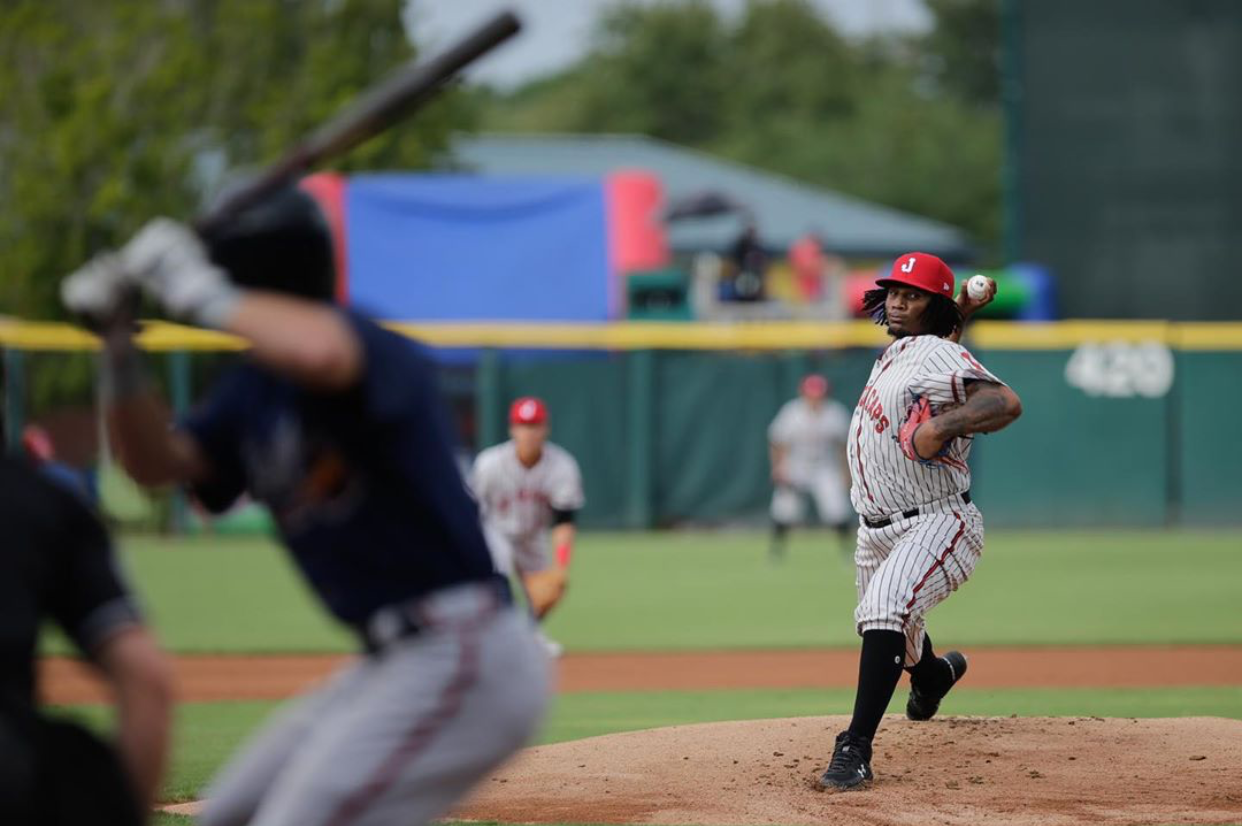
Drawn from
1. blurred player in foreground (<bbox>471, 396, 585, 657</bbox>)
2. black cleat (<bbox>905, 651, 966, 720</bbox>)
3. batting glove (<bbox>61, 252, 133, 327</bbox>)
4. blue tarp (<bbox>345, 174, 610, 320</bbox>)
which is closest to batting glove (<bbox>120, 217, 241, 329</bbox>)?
batting glove (<bbox>61, 252, 133, 327</bbox>)

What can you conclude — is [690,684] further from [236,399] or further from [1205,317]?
[1205,317]

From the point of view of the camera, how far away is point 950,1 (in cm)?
7294

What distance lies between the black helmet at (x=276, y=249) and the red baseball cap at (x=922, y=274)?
3.79m

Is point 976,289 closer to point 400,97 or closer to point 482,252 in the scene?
point 400,97

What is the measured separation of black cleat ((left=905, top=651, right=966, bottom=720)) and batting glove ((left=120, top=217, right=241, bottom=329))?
475cm

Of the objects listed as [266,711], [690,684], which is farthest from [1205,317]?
[266,711]

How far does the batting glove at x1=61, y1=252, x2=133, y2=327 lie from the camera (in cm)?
313

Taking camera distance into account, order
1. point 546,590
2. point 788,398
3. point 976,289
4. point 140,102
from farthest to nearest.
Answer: point 140,102 → point 788,398 → point 546,590 → point 976,289

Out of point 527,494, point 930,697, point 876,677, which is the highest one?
point 527,494

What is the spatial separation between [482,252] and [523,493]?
12.7 meters

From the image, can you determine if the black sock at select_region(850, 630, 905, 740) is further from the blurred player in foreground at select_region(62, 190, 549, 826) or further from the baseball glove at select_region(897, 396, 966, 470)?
the blurred player in foreground at select_region(62, 190, 549, 826)

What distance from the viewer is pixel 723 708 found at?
9.70 metres

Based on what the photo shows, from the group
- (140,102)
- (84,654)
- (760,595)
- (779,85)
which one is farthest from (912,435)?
(779,85)

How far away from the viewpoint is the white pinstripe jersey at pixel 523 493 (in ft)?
37.1
